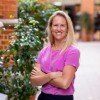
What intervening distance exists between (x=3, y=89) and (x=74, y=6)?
28449mm

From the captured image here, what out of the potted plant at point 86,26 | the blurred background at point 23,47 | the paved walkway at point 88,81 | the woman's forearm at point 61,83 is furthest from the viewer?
the potted plant at point 86,26

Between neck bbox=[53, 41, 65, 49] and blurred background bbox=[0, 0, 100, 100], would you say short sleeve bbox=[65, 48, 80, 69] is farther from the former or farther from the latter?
blurred background bbox=[0, 0, 100, 100]

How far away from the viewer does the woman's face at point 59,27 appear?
3.98 meters

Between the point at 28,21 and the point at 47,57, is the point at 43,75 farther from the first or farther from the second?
the point at 28,21

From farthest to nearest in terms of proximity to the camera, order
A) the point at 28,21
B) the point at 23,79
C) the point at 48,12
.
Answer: the point at 48,12 → the point at 28,21 → the point at 23,79

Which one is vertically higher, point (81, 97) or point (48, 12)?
point (48, 12)

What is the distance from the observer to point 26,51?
20.3 ft

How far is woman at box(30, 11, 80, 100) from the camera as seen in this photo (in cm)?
387

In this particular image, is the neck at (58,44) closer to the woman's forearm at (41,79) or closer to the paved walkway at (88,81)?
the woman's forearm at (41,79)

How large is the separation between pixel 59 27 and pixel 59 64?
1.15 ft

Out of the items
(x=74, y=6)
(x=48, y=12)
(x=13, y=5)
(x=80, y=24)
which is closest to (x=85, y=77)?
(x=48, y=12)

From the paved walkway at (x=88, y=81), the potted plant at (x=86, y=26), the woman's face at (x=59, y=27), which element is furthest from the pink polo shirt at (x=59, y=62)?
the potted plant at (x=86, y=26)

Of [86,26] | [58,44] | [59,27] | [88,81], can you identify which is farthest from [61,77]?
[86,26]

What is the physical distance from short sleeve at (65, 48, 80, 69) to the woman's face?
0.17 m
